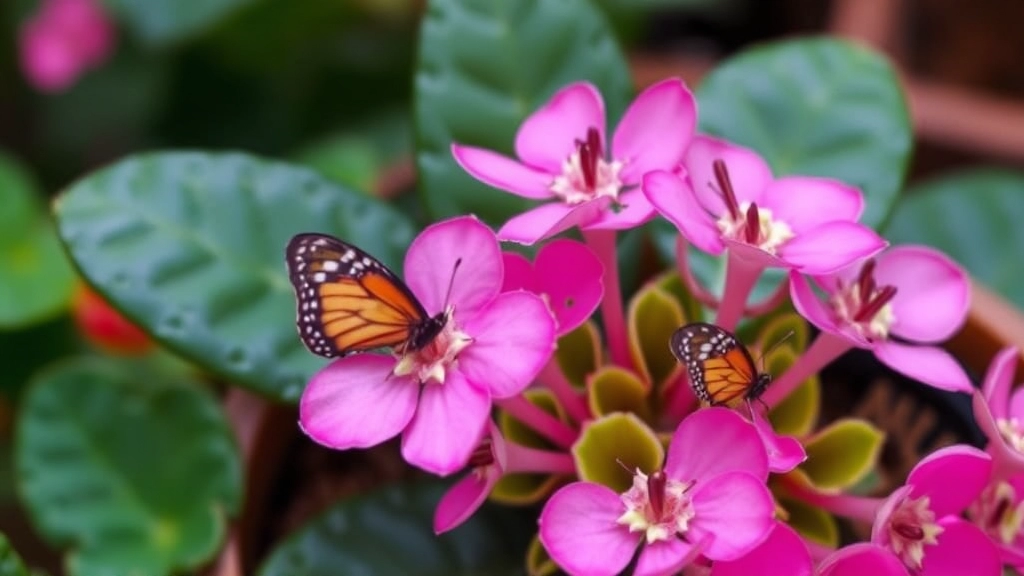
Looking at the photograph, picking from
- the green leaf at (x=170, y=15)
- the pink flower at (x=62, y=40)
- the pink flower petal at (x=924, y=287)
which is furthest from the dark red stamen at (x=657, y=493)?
the pink flower at (x=62, y=40)

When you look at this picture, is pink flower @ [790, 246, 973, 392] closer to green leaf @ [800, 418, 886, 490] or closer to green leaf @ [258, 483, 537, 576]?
green leaf @ [800, 418, 886, 490]

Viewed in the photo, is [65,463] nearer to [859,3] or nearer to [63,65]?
[63,65]

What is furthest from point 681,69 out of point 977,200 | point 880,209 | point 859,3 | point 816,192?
point 816,192

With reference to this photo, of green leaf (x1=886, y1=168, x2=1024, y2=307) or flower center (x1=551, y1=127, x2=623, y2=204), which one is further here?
green leaf (x1=886, y1=168, x2=1024, y2=307)

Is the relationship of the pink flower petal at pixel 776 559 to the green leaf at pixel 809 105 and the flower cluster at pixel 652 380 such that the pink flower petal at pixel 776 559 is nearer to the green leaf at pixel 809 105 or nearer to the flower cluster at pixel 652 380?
the flower cluster at pixel 652 380

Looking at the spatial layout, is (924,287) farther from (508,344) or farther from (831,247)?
(508,344)

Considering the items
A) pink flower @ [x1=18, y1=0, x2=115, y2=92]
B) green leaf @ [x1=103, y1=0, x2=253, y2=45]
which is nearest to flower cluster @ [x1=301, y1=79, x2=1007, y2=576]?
green leaf @ [x1=103, y1=0, x2=253, y2=45]
